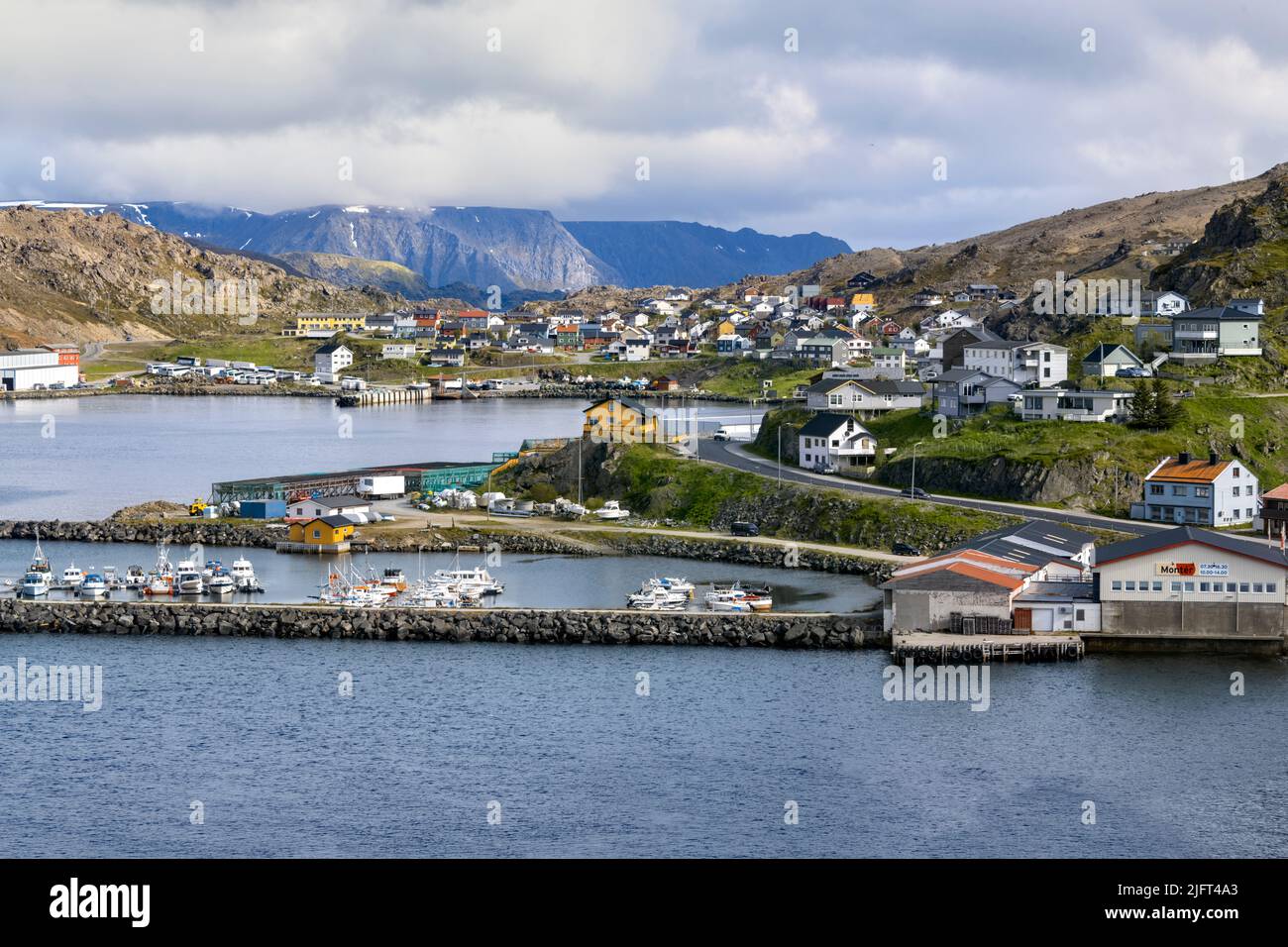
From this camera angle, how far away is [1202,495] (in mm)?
39406

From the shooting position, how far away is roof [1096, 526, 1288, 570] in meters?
31.0

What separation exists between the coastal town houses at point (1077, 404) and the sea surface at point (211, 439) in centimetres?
2083

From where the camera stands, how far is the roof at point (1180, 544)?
3103cm

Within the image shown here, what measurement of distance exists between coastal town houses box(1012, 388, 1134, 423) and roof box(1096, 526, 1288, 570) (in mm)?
15835

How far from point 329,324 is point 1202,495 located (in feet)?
351

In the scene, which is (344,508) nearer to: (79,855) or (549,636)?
(549,636)

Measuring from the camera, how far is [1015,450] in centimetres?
4431

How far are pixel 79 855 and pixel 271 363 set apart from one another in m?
108

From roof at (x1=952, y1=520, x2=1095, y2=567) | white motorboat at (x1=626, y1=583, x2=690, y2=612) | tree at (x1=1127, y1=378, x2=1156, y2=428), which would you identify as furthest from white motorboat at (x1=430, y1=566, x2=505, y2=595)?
tree at (x1=1127, y1=378, x2=1156, y2=428)

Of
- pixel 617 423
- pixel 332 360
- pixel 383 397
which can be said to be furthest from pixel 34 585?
pixel 332 360

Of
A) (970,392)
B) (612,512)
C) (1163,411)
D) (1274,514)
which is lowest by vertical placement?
(612,512)

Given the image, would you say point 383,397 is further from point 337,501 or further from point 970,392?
point 970,392

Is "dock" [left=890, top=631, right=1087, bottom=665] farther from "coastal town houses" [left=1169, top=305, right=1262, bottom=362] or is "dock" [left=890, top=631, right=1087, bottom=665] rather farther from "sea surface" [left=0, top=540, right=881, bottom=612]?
"coastal town houses" [left=1169, top=305, right=1262, bottom=362]

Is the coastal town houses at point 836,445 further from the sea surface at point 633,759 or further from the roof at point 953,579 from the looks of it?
the sea surface at point 633,759
